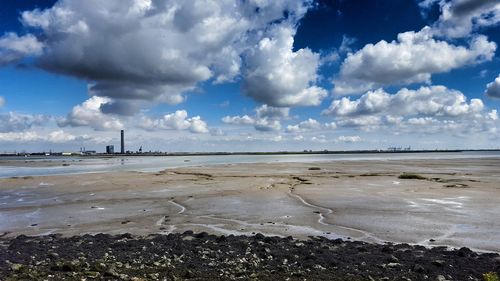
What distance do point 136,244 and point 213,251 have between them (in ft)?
7.97

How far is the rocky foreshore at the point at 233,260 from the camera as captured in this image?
363 inches

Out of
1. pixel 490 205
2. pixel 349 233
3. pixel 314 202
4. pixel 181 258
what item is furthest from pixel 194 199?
pixel 490 205

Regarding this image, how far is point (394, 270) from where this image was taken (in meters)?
9.53

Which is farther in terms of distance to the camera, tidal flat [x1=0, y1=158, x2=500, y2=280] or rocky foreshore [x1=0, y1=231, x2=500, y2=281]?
tidal flat [x1=0, y1=158, x2=500, y2=280]

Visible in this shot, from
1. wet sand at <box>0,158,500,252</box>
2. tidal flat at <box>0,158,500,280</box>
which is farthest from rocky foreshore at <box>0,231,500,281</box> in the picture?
wet sand at <box>0,158,500,252</box>

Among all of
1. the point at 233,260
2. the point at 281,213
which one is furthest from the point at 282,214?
the point at 233,260

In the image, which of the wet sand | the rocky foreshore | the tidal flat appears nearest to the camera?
the rocky foreshore

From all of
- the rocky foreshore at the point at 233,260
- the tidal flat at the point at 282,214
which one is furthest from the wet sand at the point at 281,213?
the rocky foreshore at the point at 233,260

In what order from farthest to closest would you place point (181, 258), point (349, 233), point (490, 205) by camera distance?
point (490, 205) < point (349, 233) < point (181, 258)

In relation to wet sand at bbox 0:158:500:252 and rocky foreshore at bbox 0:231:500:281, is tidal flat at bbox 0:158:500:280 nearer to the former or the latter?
wet sand at bbox 0:158:500:252

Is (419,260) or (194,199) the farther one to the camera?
(194,199)

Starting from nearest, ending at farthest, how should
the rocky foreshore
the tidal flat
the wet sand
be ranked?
the rocky foreshore, the tidal flat, the wet sand

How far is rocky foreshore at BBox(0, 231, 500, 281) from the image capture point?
9211 mm

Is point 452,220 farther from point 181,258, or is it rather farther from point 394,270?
point 181,258
